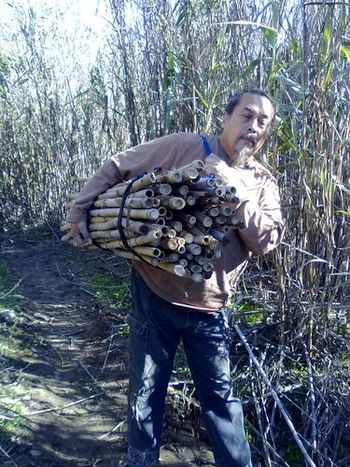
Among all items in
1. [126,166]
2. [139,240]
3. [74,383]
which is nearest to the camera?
[139,240]

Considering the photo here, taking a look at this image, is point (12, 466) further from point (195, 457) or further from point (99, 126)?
point (99, 126)

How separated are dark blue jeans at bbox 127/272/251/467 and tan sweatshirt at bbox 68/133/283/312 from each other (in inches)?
2.7

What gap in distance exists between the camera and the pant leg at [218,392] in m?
2.04

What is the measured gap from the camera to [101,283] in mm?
4176

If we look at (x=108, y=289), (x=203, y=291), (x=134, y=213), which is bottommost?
(x=108, y=289)

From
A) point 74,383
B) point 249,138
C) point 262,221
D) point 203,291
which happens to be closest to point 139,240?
point 203,291

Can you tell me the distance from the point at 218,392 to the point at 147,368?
283 millimetres

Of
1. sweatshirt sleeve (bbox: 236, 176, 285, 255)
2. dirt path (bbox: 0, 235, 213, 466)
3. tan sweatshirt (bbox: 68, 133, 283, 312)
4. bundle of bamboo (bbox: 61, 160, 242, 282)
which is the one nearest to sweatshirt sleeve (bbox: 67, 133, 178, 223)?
tan sweatshirt (bbox: 68, 133, 283, 312)

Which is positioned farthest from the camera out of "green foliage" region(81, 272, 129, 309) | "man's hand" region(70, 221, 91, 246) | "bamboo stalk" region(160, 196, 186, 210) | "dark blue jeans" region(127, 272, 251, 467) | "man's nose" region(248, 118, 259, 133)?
"green foliage" region(81, 272, 129, 309)

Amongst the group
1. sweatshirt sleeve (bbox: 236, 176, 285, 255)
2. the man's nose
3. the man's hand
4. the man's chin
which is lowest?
the man's hand

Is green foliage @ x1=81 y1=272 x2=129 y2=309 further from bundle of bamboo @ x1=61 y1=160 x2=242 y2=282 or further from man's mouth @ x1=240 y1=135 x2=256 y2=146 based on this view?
man's mouth @ x1=240 y1=135 x2=256 y2=146

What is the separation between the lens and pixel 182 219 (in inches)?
72.5

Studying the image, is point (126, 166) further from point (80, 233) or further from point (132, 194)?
point (80, 233)

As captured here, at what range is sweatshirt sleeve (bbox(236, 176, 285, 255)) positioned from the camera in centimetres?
182
